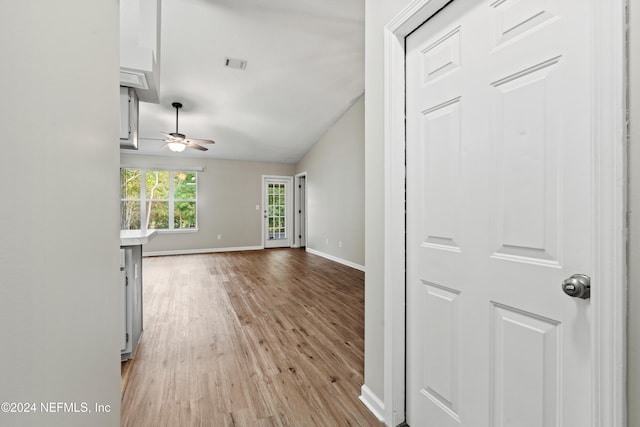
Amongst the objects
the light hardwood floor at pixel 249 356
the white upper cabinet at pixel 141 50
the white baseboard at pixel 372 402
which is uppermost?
the white upper cabinet at pixel 141 50

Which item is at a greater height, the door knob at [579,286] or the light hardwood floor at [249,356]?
the door knob at [579,286]

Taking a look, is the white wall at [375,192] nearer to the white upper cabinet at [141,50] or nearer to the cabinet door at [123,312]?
the white upper cabinet at [141,50]

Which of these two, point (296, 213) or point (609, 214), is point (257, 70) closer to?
point (609, 214)

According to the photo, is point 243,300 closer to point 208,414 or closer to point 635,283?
point 208,414

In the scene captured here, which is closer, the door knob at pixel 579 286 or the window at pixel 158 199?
the door knob at pixel 579 286

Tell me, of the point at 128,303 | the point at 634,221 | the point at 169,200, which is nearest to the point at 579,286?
the point at 634,221

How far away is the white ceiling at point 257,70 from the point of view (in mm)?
3092

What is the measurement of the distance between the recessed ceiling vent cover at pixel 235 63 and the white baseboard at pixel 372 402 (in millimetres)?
3890

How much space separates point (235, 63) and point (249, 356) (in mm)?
3535

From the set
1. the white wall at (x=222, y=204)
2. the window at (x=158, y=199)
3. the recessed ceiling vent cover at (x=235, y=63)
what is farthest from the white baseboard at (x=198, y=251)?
the recessed ceiling vent cover at (x=235, y=63)

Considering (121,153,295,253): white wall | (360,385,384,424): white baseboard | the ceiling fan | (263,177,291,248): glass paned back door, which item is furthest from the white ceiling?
(360,385,384,424): white baseboard

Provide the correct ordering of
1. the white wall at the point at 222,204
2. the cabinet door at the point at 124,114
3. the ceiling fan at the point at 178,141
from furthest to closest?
the white wall at the point at 222,204 < the ceiling fan at the point at 178,141 < the cabinet door at the point at 124,114

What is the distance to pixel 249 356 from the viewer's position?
6.87 feet

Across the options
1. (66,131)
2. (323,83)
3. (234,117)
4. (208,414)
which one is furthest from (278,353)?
(234,117)
